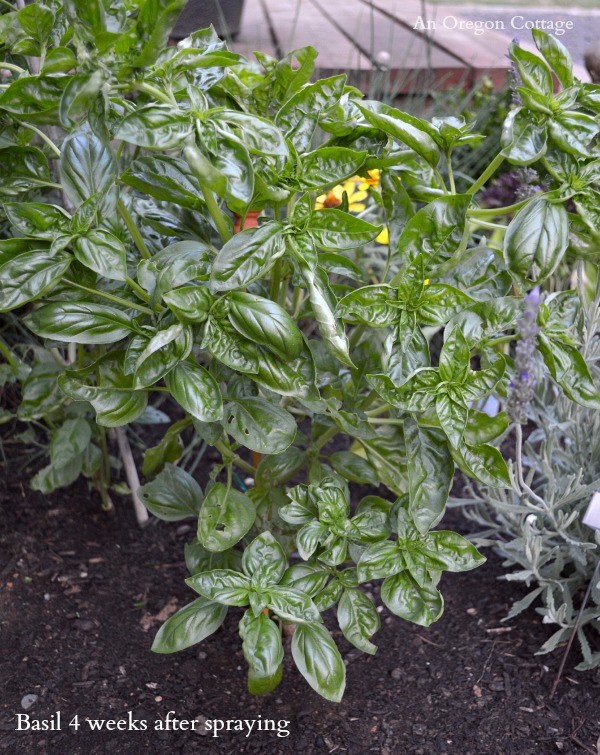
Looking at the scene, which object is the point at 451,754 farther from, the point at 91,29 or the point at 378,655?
the point at 91,29

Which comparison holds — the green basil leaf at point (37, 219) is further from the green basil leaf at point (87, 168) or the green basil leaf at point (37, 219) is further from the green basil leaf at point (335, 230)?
the green basil leaf at point (335, 230)

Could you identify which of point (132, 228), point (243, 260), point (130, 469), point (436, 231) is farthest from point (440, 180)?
point (130, 469)

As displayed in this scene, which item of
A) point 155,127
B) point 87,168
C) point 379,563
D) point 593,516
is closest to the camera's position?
point 155,127

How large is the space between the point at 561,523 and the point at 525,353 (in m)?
0.62

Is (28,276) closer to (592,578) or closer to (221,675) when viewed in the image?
(221,675)

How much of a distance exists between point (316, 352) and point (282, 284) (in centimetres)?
13

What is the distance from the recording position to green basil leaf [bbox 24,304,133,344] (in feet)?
3.50

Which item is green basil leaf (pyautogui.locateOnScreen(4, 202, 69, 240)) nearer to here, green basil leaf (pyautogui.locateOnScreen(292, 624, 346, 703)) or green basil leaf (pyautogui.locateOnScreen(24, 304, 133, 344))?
green basil leaf (pyautogui.locateOnScreen(24, 304, 133, 344))

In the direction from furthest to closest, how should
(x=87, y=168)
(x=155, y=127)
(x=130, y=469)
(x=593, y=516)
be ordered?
(x=130, y=469) < (x=593, y=516) < (x=87, y=168) < (x=155, y=127)

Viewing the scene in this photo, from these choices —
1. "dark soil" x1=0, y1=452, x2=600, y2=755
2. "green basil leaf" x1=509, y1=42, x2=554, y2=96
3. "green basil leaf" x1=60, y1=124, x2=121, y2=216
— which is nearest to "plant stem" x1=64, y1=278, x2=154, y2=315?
"green basil leaf" x1=60, y1=124, x2=121, y2=216

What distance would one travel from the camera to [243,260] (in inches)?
39.0

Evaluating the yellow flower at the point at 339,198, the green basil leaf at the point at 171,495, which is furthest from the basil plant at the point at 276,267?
the yellow flower at the point at 339,198

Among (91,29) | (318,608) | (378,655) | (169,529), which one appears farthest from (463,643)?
(91,29)

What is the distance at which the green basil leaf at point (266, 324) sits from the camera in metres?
1.00
